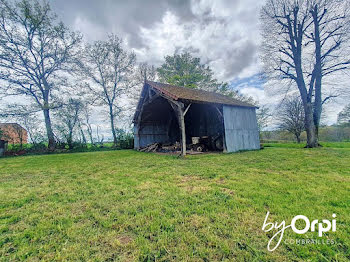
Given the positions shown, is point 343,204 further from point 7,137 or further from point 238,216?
point 7,137

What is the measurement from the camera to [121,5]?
749 centimetres

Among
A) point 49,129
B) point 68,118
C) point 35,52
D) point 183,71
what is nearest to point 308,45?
point 183,71

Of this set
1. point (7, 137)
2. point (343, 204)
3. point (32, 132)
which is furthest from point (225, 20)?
point (7, 137)

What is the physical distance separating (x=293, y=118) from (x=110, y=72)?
24845mm

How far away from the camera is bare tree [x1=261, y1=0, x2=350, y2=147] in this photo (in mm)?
9430

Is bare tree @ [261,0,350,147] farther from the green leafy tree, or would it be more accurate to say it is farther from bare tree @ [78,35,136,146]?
bare tree @ [78,35,136,146]

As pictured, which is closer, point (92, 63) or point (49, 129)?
point (49, 129)

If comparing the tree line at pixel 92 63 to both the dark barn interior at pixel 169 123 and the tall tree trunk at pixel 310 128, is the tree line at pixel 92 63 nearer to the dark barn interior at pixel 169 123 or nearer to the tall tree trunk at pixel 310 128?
the tall tree trunk at pixel 310 128

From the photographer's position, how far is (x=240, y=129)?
915cm

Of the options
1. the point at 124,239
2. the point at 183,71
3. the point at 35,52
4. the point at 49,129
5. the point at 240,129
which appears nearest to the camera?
the point at 124,239

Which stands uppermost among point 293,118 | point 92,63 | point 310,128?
point 92,63

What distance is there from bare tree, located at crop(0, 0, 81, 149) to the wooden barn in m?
7.73

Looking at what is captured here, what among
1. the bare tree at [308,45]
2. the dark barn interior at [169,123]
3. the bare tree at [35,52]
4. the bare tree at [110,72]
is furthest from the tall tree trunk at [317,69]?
the bare tree at [35,52]

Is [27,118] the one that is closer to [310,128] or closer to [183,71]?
[183,71]
